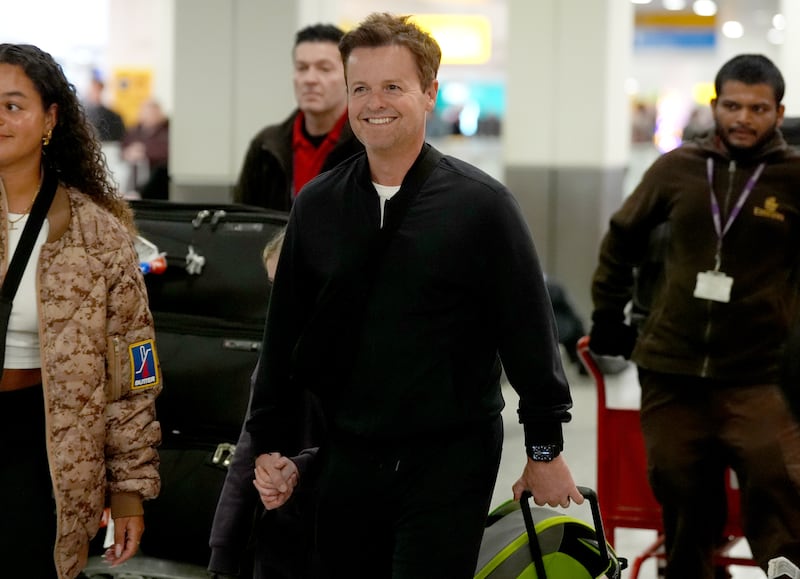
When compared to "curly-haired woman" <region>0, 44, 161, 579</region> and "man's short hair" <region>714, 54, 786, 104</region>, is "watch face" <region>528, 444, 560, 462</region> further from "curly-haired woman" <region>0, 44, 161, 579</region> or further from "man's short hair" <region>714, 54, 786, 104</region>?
"man's short hair" <region>714, 54, 786, 104</region>

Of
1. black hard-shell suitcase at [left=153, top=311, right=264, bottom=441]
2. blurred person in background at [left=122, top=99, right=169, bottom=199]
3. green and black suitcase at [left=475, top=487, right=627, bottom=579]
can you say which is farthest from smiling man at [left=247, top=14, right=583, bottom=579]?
blurred person in background at [left=122, top=99, right=169, bottom=199]

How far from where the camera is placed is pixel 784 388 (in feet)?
7.62

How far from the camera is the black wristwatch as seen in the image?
2.46 metres

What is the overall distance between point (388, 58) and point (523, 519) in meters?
1.07

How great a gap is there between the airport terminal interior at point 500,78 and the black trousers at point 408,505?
1677mm

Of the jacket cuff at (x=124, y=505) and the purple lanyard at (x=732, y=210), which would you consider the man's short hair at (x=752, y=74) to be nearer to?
the purple lanyard at (x=732, y=210)

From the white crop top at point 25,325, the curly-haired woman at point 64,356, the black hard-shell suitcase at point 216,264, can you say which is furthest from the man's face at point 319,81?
the white crop top at point 25,325

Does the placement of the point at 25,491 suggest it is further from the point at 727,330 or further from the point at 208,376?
the point at 727,330

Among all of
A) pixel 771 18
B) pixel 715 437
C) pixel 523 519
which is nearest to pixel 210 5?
pixel 715 437

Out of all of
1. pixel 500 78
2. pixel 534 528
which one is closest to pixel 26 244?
pixel 534 528

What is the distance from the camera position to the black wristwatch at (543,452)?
2.46 metres

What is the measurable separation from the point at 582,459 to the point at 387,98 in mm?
4322

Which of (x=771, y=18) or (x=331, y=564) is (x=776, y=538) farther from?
(x=771, y=18)

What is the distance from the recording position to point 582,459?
21.1 feet
